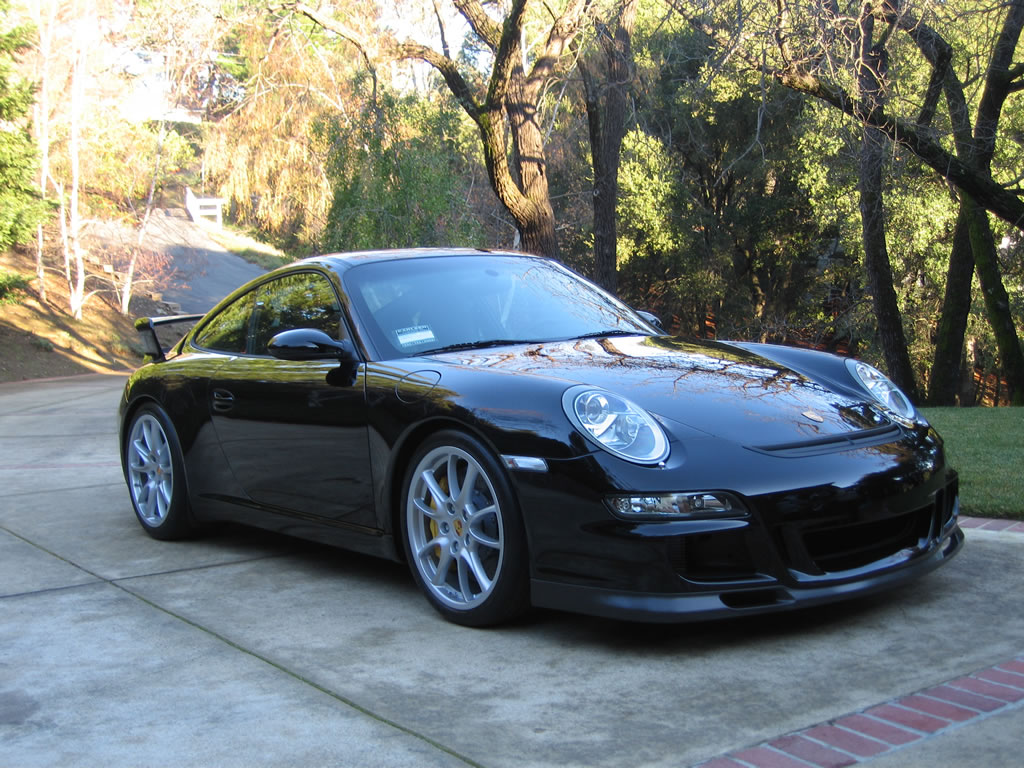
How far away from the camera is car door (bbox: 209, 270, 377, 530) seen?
4520mm

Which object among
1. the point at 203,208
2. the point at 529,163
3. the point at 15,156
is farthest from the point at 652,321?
the point at 203,208

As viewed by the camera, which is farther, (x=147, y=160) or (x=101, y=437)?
(x=147, y=160)

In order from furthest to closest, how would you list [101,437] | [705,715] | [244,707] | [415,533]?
[101,437]
[415,533]
[244,707]
[705,715]

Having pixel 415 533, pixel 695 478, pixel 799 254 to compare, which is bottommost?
pixel 415 533

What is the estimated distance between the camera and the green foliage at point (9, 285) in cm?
2381

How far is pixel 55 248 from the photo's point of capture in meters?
32.9

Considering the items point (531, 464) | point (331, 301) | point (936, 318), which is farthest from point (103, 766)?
point (936, 318)

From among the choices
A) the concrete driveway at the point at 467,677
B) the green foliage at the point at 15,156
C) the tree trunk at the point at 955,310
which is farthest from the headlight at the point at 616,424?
the green foliage at the point at 15,156

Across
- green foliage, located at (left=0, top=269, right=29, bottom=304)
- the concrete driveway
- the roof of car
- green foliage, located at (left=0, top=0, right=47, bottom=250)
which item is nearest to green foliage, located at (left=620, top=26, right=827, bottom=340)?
green foliage, located at (left=0, top=0, right=47, bottom=250)

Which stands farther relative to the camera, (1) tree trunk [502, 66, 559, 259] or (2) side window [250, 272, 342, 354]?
(1) tree trunk [502, 66, 559, 259]

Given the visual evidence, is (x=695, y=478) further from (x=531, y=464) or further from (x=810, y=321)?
(x=810, y=321)

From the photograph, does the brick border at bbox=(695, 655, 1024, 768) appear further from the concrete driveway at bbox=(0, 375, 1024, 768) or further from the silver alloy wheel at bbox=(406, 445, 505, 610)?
the silver alloy wheel at bbox=(406, 445, 505, 610)

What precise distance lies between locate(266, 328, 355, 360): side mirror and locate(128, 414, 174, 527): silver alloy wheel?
1512mm

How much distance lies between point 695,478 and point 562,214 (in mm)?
29053
